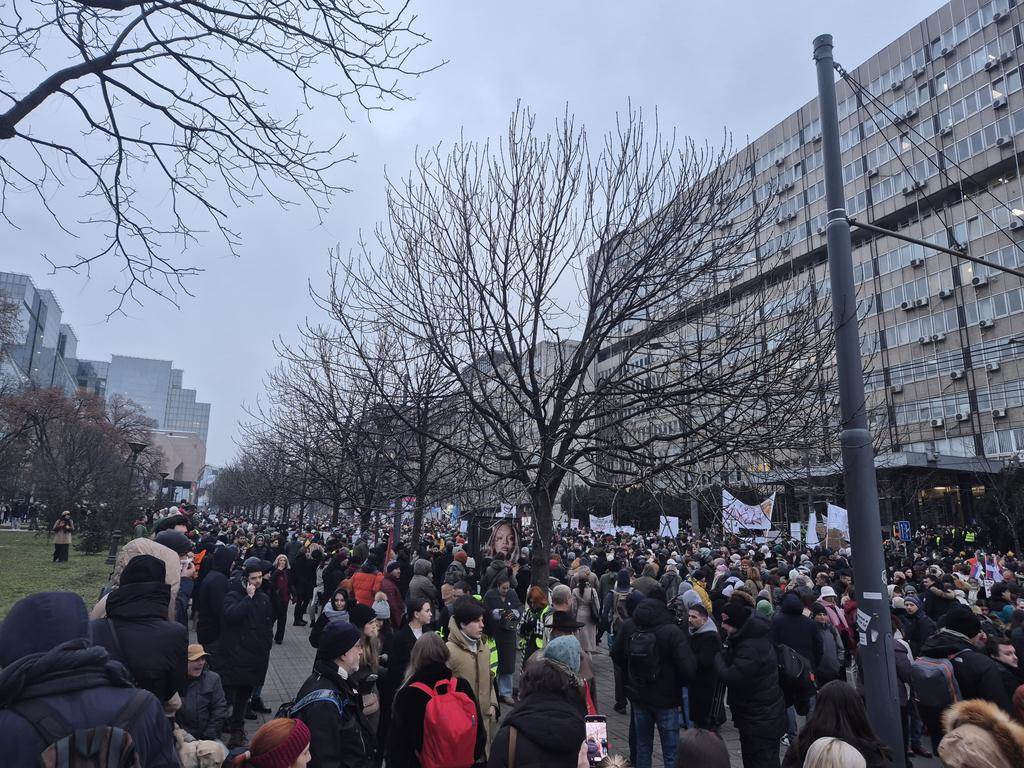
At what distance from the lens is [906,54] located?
49.3 metres

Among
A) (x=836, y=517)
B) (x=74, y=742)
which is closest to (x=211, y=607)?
(x=74, y=742)

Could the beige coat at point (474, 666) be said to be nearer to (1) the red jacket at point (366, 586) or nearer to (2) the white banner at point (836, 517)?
(1) the red jacket at point (366, 586)

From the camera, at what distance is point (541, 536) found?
8.77 m

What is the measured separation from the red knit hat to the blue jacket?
578 millimetres

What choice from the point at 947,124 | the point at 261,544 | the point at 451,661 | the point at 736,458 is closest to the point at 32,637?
the point at 451,661

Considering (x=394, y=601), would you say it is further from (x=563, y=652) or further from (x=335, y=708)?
(x=335, y=708)

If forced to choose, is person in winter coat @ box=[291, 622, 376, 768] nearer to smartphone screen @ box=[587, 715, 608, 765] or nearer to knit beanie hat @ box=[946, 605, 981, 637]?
smartphone screen @ box=[587, 715, 608, 765]

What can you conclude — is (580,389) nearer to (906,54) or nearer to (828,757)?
(828,757)

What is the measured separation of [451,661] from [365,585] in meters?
4.59

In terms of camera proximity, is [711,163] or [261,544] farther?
[261,544]

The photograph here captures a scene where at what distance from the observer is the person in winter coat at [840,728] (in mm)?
3566

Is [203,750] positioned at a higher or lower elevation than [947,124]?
lower

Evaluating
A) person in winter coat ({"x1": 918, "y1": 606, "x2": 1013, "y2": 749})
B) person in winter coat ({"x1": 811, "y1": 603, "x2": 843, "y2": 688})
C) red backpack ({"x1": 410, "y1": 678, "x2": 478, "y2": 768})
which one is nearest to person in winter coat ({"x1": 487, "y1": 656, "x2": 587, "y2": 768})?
red backpack ({"x1": 410, "y1": 678, "x2": 478, "y2": 768})

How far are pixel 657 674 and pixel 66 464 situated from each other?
45.8 meters
